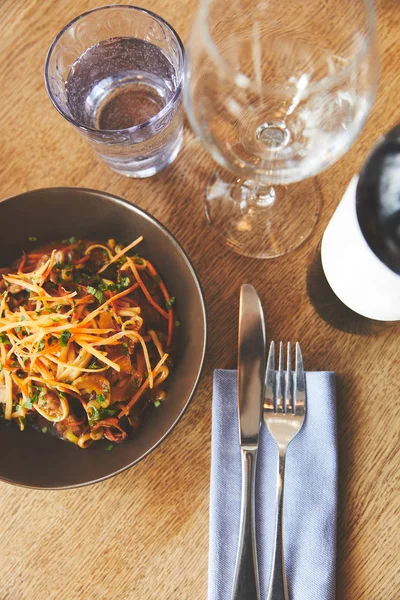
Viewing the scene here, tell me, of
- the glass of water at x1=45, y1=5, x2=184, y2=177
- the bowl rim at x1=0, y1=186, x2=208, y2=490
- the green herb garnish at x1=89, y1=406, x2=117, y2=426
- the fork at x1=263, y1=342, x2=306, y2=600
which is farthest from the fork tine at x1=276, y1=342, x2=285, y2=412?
the glass of water at x1=45, y1=5, x2=184, y2=177

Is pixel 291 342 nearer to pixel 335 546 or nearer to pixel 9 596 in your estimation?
pixel 335 546

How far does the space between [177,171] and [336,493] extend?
51 centimetres

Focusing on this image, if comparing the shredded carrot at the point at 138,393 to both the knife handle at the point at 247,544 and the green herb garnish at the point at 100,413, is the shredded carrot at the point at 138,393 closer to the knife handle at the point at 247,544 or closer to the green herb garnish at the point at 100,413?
the green herb garnish at the point at 100,413

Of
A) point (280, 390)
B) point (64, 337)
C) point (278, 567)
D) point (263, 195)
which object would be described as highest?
point (64, 337)

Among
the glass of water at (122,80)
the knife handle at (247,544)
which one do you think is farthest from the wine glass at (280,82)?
the knife handle at (247,544)

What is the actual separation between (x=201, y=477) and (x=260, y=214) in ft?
1.30

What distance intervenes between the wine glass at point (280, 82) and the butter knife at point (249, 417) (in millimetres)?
197

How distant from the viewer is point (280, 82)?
75 centimetres

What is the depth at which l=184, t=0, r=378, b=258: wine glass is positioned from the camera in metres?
0.62

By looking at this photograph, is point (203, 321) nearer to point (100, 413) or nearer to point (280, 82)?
point (100, 413)

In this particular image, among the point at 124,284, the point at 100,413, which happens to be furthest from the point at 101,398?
the point at 124,284

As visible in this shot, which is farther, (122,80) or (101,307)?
(122,80)

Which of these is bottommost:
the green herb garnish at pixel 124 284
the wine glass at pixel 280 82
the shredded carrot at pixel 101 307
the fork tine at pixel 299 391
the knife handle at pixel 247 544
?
the knife handle at pixel 247 544

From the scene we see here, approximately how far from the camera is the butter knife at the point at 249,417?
29.5 inches
